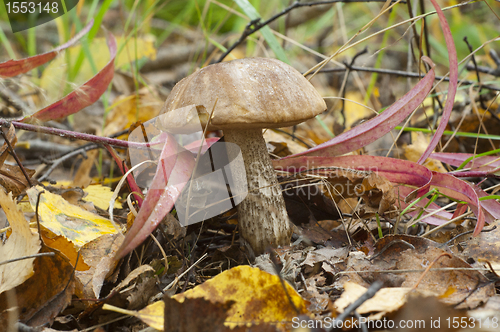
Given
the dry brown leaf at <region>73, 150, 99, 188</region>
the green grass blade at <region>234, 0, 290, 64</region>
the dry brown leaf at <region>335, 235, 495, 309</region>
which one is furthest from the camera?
the dry brown leaf at <region>73, 150, 99, 188</region>

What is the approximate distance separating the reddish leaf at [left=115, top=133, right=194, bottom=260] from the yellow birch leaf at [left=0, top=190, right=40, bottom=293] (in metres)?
0.22

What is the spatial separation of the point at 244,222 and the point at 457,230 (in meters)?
0.75

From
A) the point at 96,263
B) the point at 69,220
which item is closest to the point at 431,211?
the point at 96,263

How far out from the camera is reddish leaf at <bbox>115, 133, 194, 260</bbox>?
0.85 meters

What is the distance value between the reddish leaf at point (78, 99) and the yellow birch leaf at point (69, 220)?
1.04ft

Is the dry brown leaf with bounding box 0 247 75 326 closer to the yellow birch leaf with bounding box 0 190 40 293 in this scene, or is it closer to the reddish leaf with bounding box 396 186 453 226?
the yellow birch leaf with bounding box 0 190 40 293

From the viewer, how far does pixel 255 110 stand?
99 centimetres

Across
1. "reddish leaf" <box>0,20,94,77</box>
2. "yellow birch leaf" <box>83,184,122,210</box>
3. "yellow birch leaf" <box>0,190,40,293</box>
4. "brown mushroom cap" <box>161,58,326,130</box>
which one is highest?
"reddish leaf" <box>0,20,94,77</box>

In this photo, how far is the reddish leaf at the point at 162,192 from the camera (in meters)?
0.85

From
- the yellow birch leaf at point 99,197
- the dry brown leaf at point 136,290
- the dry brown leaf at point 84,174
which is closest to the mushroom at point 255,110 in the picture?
the dry brown leaf at point 136,290

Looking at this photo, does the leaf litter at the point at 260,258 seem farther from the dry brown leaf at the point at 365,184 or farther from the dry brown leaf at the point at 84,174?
the dry brown leaf at the point at 84,174

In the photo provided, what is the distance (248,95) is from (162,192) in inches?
14.9

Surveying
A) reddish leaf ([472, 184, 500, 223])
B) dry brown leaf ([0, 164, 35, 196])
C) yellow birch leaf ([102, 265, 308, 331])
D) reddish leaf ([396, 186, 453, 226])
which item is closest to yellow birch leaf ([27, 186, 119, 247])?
dry brown leaf ([0, 164, 35, 196])

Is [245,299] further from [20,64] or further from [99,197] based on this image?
[20,64]
